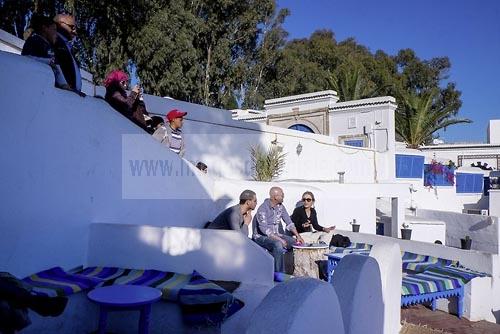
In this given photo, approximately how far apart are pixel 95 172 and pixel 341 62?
31918mm

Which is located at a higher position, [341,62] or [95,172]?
[341,62]

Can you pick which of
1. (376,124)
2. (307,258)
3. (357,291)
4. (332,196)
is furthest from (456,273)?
(376,124)

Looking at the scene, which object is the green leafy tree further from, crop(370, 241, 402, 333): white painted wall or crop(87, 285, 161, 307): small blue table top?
crop(87, 285, 161, 307): small blue table top

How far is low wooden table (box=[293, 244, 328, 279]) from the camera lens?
21.9ft

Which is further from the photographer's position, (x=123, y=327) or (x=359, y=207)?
(x=359, y=207)

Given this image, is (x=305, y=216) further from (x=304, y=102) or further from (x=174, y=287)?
(x=304, y=102)

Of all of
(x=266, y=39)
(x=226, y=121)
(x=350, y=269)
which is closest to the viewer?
(x=350, y=269)

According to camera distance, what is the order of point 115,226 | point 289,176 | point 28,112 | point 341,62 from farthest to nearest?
point 341,62 → point 289,176 → point 115,226 → point 28,112

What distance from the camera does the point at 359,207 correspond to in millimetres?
11484

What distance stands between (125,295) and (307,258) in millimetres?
3731

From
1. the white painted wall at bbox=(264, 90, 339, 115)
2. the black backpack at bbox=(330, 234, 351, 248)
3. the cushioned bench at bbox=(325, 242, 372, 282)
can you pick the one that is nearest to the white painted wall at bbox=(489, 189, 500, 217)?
the white painted wall at bbox=(264, 90, 339, 115)

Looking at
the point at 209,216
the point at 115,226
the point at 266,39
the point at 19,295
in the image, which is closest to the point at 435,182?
the point at 266,39

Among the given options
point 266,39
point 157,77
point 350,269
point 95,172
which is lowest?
point 350,269

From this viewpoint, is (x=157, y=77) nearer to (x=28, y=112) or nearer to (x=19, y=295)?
(x=28, y=112)
